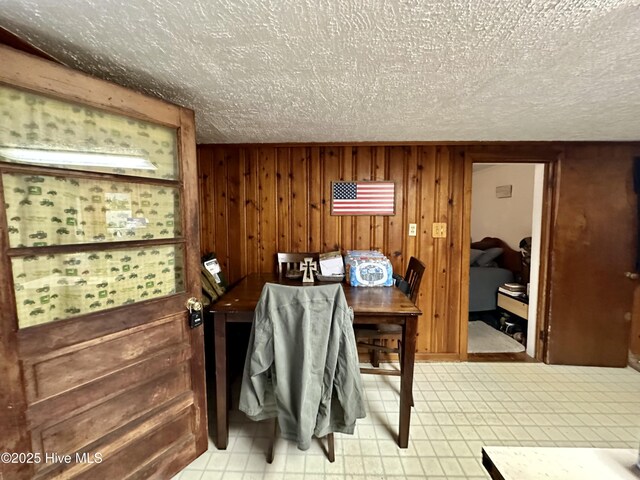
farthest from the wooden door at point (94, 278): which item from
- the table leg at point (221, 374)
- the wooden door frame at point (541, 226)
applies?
the wooden door frame at point (541, 226)

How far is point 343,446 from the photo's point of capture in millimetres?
1628

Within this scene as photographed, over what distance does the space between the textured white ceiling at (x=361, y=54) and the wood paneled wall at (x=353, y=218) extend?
740 millimetres

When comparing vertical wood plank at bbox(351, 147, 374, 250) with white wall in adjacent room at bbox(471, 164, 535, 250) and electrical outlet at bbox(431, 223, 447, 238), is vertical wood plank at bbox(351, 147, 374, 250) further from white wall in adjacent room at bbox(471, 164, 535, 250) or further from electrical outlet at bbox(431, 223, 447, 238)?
white wall in adjacent room at bbox(471, 164, 535, 250)

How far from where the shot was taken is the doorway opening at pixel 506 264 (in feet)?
8.70

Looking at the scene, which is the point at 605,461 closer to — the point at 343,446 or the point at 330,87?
the point at 343,446

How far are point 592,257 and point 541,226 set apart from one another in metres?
0.50

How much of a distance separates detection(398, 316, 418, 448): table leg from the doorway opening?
144 cm

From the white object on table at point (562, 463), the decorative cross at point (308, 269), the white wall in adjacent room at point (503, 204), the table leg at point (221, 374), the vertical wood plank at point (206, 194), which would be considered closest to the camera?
the white object on table at point (562, 463)

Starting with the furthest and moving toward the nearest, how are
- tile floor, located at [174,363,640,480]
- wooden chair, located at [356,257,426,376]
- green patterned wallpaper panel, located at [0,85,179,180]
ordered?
wooden chair, located at [356,257,426,376] < tile floor, located at [174,363,640,480] < green patterned wallpaper panel, located at [0,85,179,180]

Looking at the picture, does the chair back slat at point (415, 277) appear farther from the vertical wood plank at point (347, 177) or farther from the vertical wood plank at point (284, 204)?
the vertical wood plank at point (284, 204)

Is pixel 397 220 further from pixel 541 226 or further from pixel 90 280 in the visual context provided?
pixel 90 280

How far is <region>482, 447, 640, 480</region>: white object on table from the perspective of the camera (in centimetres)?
78

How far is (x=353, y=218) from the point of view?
2596mm

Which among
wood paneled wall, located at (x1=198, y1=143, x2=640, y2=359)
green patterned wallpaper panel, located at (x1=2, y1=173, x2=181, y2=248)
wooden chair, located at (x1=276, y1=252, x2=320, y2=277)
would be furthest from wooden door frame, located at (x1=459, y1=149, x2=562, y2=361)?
green patterned wallpaper panel, located at (x1=2, y1=173, x2=181, y2=248)
